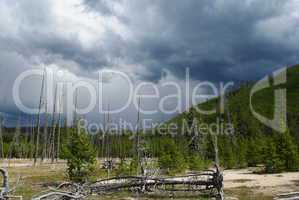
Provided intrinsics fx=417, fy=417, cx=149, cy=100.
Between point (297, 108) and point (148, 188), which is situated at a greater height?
point (297, 108)

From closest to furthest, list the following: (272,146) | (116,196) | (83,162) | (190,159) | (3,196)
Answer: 1. (3,196)
2. (116,196)
3. (83,162)
4. (272,146)
5. (190,159)

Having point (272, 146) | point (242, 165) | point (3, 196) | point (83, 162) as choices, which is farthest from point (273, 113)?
point (3, 196)

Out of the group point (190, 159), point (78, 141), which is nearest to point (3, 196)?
point (78, 141)

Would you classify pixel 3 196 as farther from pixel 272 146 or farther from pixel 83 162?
pixel 272 146

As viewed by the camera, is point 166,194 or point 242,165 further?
point 242,165

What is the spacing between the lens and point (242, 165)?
72.9 meters

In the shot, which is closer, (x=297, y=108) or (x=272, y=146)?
(x=272, y=146)

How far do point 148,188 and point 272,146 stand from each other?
101 ft

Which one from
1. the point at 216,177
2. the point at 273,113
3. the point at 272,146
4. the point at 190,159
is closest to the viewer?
the point at 216,177

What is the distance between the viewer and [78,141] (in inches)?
1556

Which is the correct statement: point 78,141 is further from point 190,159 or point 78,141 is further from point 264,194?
point 190,159

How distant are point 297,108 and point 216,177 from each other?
17331 cm

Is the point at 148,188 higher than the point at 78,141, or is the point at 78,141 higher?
the point at 78,141

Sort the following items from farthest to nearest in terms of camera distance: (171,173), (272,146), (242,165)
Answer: (242,165)
(272,146)
(171,173)
